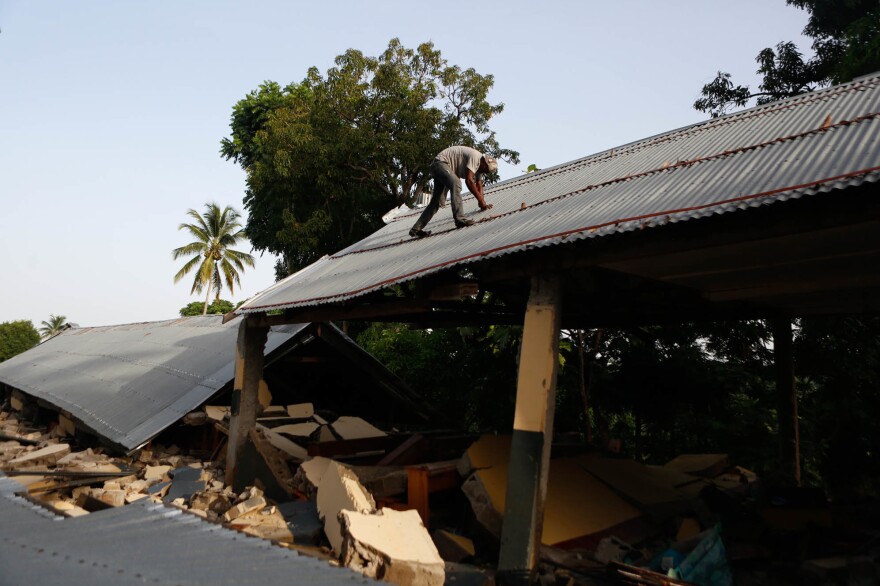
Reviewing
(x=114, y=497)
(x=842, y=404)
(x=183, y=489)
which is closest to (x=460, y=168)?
(x=183, y=489)

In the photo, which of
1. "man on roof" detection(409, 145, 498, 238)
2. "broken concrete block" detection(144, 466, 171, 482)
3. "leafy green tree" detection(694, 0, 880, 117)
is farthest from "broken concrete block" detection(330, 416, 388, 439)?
"leafy green tree" detection(694, 0, 880, 117)

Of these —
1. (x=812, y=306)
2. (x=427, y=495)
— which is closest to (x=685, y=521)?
(x=427, y=495)

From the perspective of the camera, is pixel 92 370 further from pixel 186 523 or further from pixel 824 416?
pixel 824 416

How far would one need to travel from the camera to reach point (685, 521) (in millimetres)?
5773

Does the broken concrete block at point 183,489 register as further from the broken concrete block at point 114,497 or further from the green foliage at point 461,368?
the green foliage at point 461,368

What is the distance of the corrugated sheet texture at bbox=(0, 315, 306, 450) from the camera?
9719mm

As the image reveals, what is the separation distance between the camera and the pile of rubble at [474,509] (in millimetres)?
4445

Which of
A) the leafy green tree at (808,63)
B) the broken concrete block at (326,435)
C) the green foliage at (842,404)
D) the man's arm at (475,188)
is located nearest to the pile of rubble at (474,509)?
the broken concrete block at (326,435)

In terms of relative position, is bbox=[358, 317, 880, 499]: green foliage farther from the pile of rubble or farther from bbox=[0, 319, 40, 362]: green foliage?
bbox=[0, 319, 40, 362]: green foliage

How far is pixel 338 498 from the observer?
5.45 metres

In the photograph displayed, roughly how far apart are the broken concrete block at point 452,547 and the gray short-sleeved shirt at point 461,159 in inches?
169

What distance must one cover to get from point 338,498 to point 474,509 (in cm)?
127

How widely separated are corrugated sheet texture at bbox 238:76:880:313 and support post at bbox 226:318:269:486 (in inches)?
22.2

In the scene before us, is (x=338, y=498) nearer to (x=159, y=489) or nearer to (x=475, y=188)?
(x=159, y=489)
